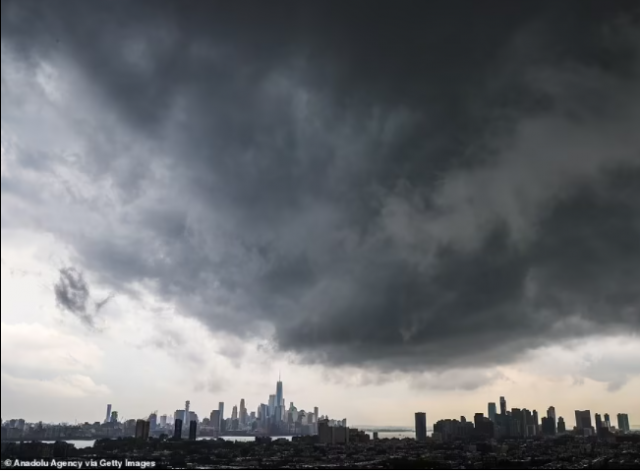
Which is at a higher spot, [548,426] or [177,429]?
[548,426]

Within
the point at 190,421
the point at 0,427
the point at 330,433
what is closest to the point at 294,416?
the point at 330,433

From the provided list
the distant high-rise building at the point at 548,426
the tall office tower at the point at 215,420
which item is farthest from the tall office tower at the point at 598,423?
the tall office tower at the point at 215,420

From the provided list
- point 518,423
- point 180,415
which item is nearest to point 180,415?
point 180,415

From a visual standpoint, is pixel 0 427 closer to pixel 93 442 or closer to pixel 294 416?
pixel 93 442

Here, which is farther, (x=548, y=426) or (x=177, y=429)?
(x=177, y=429)

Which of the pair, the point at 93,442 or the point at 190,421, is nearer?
the point at 93,442

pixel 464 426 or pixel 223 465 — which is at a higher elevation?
pixel 464 426

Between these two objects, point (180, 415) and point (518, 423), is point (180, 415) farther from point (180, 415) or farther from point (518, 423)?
point (518, 423)
